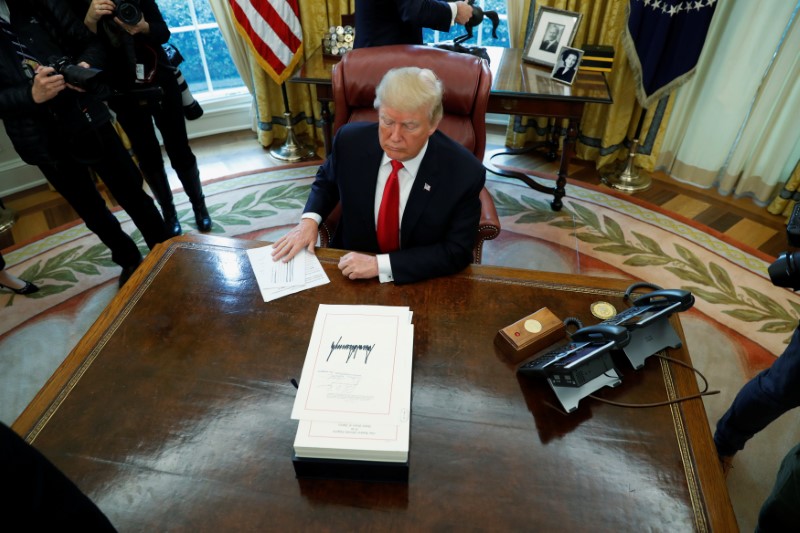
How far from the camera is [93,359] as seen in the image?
125cm

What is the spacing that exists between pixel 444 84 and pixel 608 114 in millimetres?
1875

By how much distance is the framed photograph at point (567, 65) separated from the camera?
8.54ft

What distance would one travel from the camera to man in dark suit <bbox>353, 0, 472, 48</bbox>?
2291mm

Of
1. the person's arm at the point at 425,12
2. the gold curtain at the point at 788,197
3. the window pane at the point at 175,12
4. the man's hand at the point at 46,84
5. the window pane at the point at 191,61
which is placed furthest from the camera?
the window pane at the point at 191,61

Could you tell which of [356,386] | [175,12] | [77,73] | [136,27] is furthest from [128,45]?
[356,386]

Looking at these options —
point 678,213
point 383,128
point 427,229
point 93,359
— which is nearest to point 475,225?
point 427,229

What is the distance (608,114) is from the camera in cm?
339

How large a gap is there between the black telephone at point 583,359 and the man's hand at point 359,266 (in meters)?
0.52

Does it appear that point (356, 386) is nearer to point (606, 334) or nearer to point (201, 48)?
point (606, 334)

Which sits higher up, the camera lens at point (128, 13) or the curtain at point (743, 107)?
the camera lens at point (128, 13)

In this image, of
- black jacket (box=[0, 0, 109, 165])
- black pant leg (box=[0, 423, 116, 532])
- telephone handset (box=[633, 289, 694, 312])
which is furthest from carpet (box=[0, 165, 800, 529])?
black pant leg (box=[0, 423, 116, 532])

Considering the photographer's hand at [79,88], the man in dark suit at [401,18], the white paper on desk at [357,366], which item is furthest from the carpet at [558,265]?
the white paper on desk at [357,366]

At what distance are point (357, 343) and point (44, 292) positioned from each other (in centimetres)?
215

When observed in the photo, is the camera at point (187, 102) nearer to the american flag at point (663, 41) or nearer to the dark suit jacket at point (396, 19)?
the dark suit jacket at point (396, 19)
